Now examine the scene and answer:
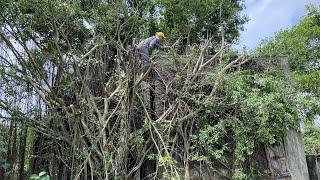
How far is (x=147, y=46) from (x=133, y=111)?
149 centimetres

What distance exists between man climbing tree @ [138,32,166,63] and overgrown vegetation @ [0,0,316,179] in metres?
0.19

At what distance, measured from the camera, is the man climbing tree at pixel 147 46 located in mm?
6723

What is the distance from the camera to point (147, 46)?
721cm

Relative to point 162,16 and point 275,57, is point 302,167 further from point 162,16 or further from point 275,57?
point 162,16

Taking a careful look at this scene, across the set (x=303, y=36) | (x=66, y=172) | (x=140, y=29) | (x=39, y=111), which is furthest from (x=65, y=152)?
(x=303, y=36)

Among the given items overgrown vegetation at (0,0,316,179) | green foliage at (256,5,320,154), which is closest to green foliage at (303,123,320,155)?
green foliage at (256,5,320,154)

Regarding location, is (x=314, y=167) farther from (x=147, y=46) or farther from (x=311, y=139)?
(x=311, y=139)

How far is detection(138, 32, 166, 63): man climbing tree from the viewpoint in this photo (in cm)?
672

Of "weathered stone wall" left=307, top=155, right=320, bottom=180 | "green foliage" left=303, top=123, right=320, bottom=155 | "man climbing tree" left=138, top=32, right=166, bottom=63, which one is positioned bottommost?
"weathered stone wall" left=307, top=155, right=320, bottom=180

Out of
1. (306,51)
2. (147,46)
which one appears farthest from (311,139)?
(147,46)

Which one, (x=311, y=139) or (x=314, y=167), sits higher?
(x=311, y=139)

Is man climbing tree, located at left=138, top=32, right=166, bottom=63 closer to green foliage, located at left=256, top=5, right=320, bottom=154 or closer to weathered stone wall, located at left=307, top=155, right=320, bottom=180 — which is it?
green foliage, located at left=256, top=5, right=320, bottom=154

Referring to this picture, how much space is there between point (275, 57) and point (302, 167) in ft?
5.59

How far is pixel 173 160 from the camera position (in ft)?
18.7
